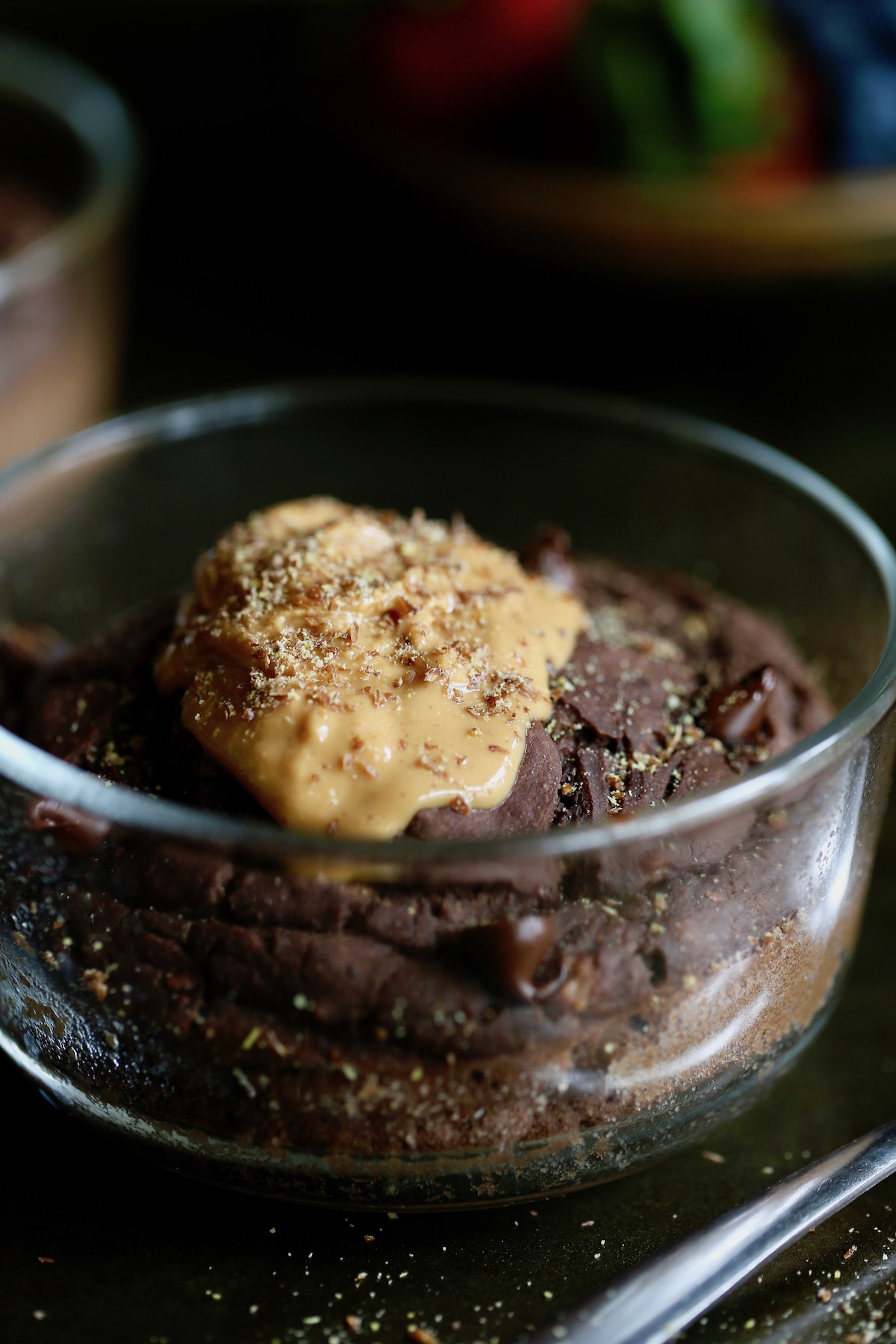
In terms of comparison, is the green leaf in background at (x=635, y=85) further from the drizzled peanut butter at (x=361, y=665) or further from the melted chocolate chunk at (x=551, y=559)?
the drizzled peanut butter at (x=361, y=665)

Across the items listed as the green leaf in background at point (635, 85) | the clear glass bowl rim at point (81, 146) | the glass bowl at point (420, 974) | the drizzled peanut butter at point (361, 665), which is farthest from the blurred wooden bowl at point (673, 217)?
the glass bowl at point (420, 974)

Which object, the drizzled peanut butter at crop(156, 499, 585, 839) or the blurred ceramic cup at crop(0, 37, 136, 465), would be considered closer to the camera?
the drizzled peanut butter at crop(156, 499, 585, 839)

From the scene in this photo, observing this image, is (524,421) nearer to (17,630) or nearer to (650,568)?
(650,568)

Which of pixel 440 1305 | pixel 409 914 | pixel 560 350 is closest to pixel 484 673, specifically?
pixel 409 914

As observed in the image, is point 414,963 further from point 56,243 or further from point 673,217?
point 673,217

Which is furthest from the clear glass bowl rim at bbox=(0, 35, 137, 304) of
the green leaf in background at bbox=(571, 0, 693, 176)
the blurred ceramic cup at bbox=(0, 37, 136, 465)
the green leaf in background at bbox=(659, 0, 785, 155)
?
the green leaf in background at bbox=(659, 0, 785, 155)

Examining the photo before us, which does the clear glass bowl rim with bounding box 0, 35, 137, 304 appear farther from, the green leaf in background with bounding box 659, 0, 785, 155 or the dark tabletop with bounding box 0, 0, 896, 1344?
the green leaf in background with bounding box 659, 0, 785, 155
